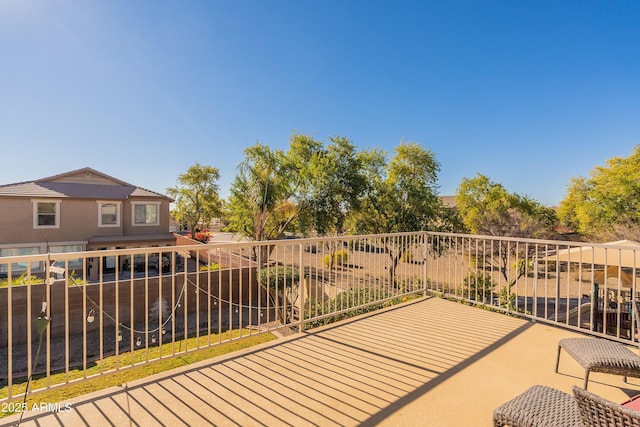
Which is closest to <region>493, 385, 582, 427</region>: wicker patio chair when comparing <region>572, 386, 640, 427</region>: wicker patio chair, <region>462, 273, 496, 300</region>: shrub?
<region>572, 386, 640, 427</region>: wicker patio chair

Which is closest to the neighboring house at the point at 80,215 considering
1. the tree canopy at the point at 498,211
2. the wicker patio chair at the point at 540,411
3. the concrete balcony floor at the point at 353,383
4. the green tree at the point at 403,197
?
the green tree at the point at 403,197

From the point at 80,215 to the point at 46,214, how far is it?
121 cm

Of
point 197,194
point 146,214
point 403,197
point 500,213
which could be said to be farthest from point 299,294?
point 197,194

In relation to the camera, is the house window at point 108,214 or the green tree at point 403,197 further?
the house window at point 108,214

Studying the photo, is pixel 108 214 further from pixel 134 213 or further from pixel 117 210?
pixel 134 213

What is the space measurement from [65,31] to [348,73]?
31.4 feet

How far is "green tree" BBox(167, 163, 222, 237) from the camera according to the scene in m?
23.8

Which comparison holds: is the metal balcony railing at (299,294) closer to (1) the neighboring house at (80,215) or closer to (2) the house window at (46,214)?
(1) the neighboring house at (80,215)

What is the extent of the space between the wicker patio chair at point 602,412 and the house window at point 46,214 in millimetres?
18019

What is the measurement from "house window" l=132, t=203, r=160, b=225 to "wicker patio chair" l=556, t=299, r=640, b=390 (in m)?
17.5

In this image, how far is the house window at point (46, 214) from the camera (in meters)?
12.9

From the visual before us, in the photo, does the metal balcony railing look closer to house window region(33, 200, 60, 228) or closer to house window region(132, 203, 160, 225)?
house window region(33, 200, 60, 228)

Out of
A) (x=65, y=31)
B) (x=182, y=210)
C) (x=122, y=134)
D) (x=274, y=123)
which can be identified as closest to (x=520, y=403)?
(x=65, y=31)

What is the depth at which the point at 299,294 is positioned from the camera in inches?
185
